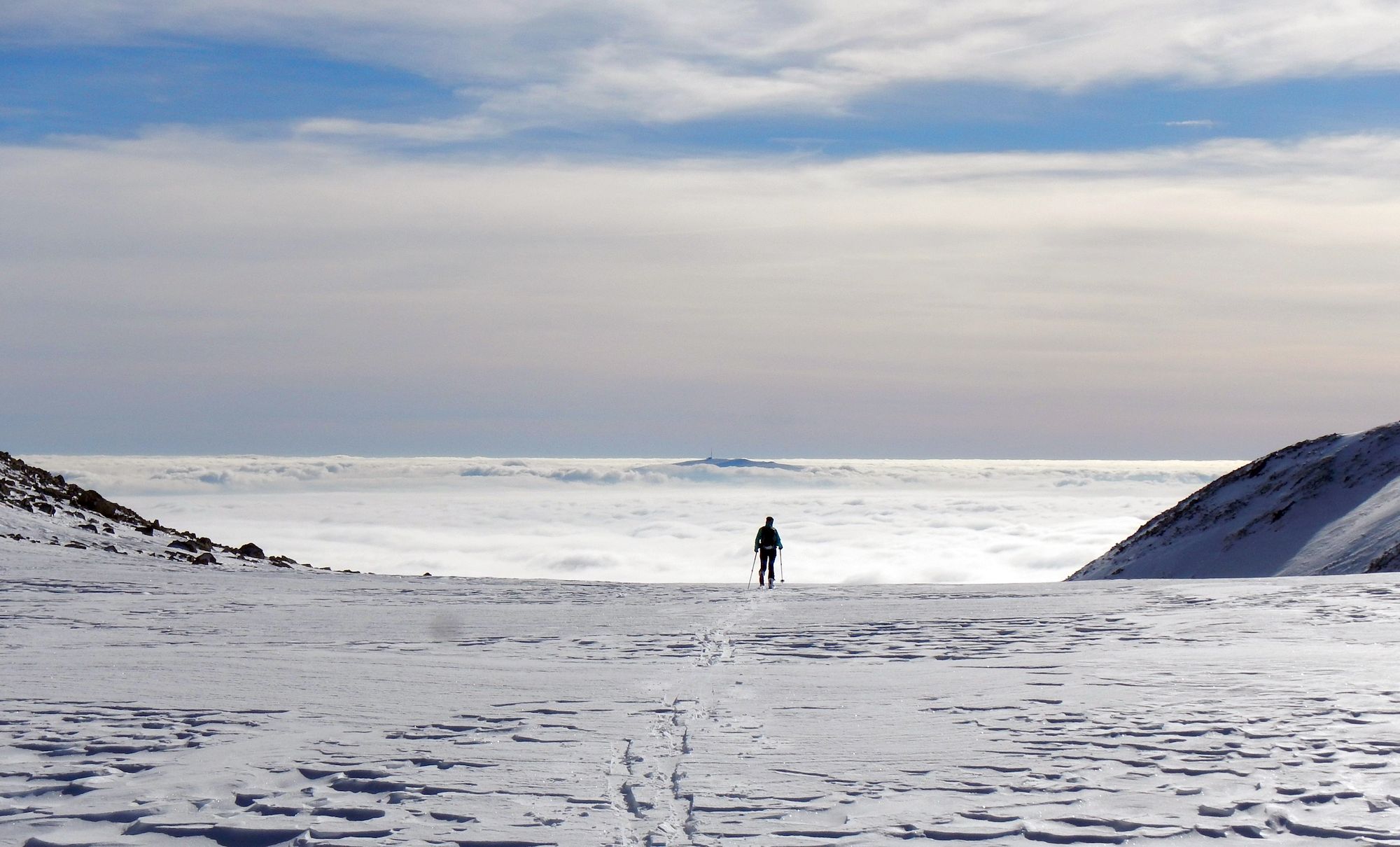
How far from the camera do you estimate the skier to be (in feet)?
76.3

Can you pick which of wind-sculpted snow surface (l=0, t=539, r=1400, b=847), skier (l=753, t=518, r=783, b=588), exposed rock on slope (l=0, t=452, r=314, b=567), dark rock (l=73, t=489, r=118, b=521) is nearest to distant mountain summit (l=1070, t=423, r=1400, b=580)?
skier (l=753, t=518, r=783, b=588)

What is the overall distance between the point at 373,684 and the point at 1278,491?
30994 mm

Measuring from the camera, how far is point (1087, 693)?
8.46 metres

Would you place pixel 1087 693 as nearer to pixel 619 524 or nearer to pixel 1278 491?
pixel 1278 491

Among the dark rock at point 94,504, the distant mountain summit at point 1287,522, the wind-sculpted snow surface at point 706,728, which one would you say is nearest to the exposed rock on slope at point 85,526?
the dark rock at point 94,504

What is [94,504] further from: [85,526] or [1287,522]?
[1287,522]

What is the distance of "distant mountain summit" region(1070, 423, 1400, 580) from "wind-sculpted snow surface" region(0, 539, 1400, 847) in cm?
1379

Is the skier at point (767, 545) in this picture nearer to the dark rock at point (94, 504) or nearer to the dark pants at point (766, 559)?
the dark pants at point (766, 559)

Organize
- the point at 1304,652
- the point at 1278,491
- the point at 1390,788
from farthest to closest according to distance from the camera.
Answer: the point at 1278,491 < the point at 1304,652 < the point at 1390,788

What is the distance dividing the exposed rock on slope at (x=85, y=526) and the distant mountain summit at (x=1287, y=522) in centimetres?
2373

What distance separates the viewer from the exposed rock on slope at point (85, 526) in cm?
2425

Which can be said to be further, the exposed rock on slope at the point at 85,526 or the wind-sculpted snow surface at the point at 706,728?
the exposed rock on slope at the point at 85,526

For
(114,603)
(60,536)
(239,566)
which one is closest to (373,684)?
(114,603)

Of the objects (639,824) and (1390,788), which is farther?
(1390,788)
